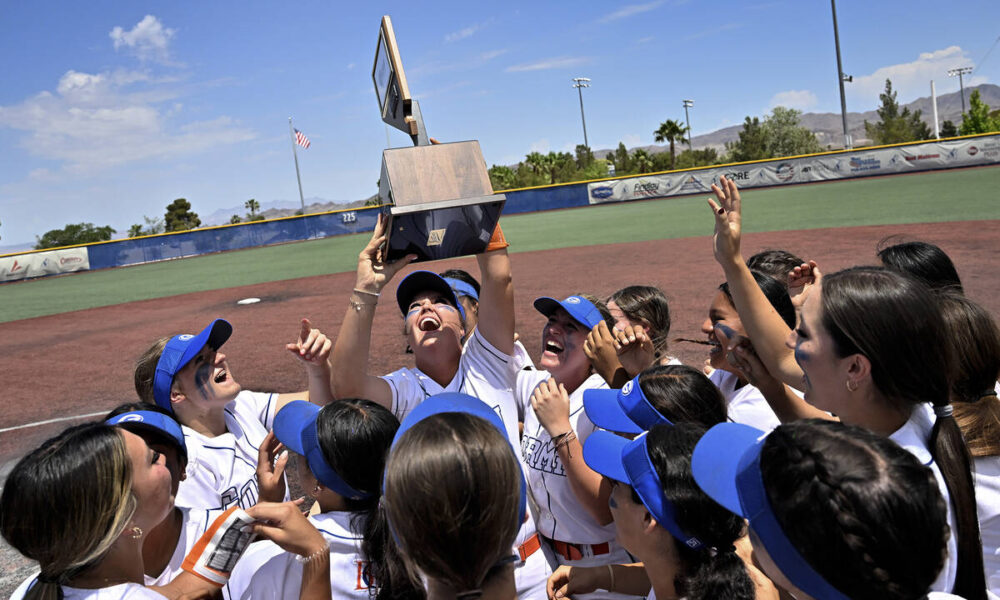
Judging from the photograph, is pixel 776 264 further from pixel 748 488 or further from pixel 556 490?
pixel 748 488

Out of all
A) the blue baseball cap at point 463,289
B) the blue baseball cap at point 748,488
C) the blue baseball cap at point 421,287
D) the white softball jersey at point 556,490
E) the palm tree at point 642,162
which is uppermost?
the palm tree at point 642,162

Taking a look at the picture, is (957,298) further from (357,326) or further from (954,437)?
(357,326)

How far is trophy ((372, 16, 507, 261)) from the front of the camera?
2.40m

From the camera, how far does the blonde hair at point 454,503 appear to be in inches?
57.4

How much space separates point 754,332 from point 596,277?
1093 cm

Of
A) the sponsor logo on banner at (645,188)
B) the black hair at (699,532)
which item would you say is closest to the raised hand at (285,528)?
Result: the black hair at (699,532)

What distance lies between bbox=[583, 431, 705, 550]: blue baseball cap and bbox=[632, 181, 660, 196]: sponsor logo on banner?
115 feet

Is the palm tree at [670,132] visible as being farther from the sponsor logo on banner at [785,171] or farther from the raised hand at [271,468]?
the raised hand at [271,468]

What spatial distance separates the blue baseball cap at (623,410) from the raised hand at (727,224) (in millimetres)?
604

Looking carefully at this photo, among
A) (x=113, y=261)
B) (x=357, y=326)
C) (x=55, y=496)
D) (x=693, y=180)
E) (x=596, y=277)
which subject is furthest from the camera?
(x=693, y=180)

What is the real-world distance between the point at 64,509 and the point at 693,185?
35.1 meters

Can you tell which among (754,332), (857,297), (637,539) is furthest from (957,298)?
(637,539)

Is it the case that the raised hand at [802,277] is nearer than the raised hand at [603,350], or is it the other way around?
the raised hand at [603,350]

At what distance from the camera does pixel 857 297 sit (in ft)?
5.78
